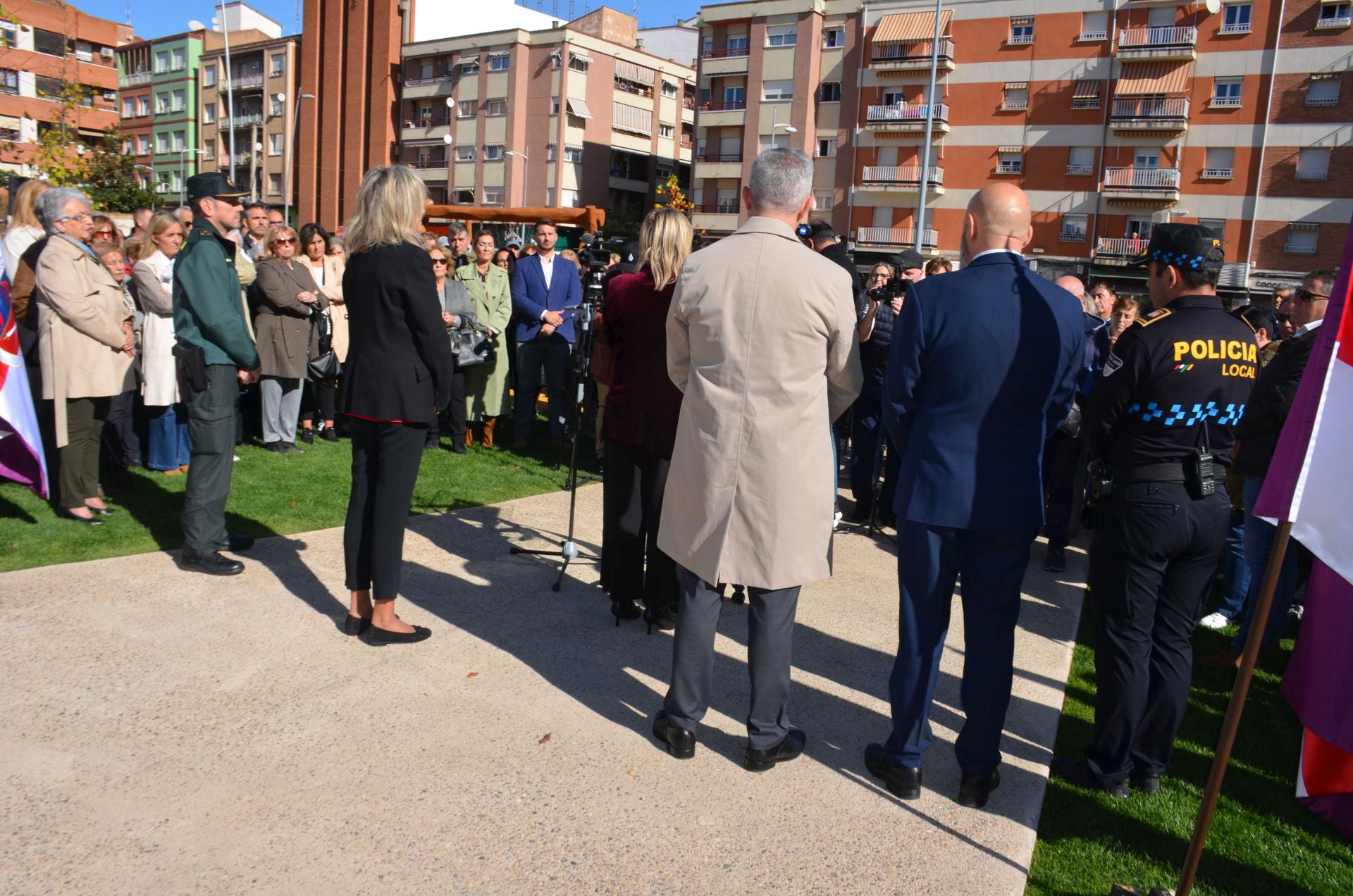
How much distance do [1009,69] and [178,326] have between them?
45.5 metres

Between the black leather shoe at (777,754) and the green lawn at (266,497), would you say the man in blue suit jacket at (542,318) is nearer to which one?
the green lawn at (266,497)

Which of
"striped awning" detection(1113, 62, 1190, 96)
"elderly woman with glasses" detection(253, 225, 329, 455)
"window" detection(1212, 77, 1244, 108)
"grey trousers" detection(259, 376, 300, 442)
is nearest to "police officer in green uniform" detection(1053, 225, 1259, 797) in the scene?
"elderly woman with glasses" detection(253, 225, 329, 455)

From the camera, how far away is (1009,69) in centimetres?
4419

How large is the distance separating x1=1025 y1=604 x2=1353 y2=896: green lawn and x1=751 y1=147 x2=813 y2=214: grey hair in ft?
8.19

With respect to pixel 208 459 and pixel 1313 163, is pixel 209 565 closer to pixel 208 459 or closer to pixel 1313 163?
pixel 208 459

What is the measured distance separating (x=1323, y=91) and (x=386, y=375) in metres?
45.3

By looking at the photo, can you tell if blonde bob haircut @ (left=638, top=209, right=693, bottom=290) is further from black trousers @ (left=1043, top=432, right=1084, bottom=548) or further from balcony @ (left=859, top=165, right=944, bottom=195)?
balcony @ (left=859, top=165, right=944, bottom=195)

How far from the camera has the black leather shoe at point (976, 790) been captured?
366 cm

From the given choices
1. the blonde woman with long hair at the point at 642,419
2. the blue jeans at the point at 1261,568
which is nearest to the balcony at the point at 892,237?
the blue jeans at the point at 1261,568

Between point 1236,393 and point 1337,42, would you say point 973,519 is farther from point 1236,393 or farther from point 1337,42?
point 1337,42

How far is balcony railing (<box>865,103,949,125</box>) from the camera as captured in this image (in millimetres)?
45344

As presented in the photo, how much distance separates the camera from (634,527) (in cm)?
513

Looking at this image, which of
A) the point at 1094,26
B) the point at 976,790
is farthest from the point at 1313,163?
the point at 976,790

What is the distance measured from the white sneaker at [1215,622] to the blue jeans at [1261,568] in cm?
16
